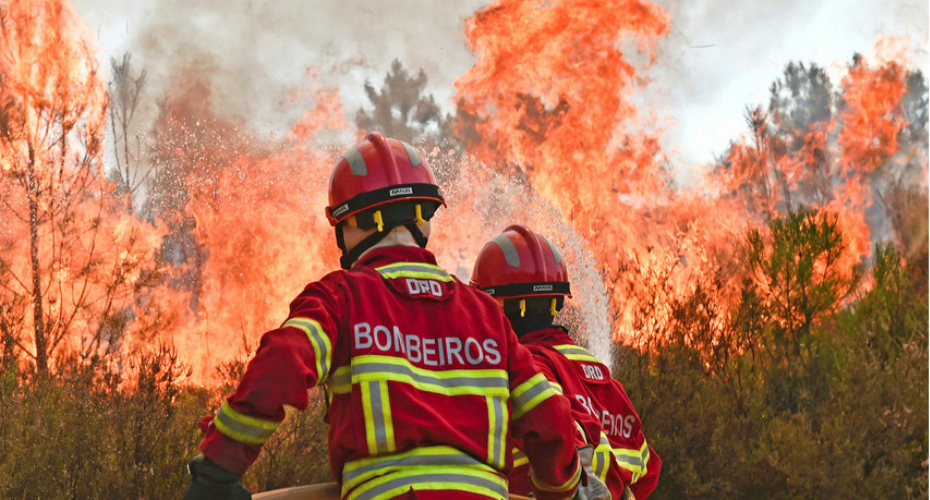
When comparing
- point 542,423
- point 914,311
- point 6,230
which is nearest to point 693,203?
point 914,311

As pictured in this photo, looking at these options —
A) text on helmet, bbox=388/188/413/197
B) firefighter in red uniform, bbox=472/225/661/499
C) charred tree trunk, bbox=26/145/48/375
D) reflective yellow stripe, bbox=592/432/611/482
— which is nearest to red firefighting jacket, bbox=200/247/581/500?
text on helmet, bbox=388/188/413/197

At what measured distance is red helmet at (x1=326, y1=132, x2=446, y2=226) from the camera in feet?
8.63

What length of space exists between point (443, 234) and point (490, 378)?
32.4 ft

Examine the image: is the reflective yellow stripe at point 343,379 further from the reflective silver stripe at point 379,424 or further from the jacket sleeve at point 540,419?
the jacket sleeve at point 540,419

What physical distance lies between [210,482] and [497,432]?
29.8 inches

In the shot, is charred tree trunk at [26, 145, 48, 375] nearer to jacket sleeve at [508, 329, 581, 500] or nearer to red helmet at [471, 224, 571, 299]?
red helmet at [471, 224, 571, 299]

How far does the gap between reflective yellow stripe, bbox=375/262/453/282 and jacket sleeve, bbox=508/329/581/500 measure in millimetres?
271

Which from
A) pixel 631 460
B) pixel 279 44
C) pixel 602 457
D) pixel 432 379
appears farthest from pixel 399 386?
pixel 279 44

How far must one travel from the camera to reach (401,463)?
2.17 m

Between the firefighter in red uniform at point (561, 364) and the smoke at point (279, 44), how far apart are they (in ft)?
25.4

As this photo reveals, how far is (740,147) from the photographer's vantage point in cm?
1270

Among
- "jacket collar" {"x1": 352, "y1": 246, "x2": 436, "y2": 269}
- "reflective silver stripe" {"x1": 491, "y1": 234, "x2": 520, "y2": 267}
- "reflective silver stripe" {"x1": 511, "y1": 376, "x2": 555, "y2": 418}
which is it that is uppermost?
"reflective silver stripe" {"x1": 491, "y1": 234, "x2": 520, "y2": 267}

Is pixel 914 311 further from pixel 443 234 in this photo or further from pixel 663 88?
pixel 443 234

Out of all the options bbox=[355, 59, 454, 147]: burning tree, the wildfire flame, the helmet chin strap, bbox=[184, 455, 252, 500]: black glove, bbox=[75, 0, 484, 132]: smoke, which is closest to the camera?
bbox=[184, 455, 252, 500]: black glove
